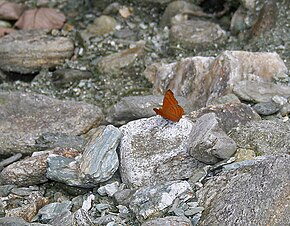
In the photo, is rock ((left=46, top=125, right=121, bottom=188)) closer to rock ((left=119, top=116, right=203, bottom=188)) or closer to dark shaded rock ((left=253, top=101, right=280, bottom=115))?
rock ((left=119, top=116, right=203, bottom=188))

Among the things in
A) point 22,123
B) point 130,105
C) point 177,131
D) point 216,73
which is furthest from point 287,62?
point 22,123

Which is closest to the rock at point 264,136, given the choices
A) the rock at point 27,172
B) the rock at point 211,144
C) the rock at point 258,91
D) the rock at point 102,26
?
the rock at point 211,144

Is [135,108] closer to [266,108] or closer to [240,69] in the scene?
[240,69]

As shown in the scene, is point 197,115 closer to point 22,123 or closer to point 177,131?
point 177,131

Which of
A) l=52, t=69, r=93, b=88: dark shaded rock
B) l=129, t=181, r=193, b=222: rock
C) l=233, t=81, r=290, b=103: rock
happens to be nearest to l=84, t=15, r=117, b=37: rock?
l=52, t=69, r=93, b=88: dark shaded rock

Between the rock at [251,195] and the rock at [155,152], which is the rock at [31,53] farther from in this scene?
the rock at [251,195]

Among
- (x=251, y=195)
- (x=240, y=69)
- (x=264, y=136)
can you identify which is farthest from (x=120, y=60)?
(x=251, y=195)
